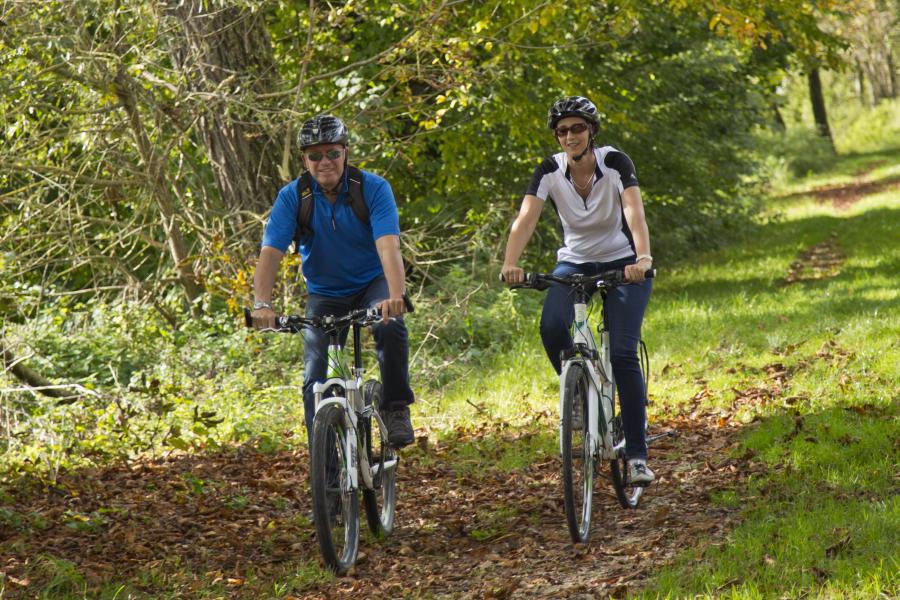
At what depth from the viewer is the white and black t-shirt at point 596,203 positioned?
608 centimetres

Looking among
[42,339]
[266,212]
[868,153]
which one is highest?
[266,212]

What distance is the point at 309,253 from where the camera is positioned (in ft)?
19.4

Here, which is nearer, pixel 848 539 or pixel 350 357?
pixel 848 539

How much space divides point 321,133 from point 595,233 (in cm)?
160

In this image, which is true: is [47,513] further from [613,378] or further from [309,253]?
[613,378]

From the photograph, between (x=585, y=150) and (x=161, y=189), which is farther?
(x=161, y=189)

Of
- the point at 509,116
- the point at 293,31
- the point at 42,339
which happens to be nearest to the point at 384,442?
the point at 42,339

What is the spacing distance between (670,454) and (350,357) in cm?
405

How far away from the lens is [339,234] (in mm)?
5840

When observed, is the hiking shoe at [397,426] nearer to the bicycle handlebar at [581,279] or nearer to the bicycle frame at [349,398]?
the bicycle frame at [349,398]

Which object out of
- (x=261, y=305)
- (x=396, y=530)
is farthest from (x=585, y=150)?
(x=396, y=530)

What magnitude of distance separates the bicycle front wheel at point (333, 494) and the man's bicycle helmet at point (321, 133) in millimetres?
1316

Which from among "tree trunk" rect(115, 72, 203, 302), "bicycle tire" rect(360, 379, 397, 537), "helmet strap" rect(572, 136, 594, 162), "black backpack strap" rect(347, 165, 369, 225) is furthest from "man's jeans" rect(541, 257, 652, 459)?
"tree trunk" rect(115, 72, 203, 302)

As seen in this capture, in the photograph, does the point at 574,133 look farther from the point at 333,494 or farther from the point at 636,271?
the point at 333,494
